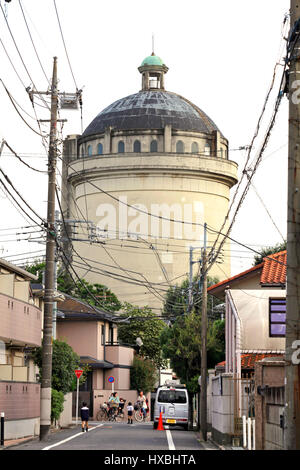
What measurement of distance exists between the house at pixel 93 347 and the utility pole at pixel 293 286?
47.4 meters

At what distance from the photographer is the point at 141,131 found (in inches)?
3824

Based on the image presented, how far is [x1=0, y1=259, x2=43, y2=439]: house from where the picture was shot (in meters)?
35.4

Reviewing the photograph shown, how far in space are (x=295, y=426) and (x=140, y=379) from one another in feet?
197

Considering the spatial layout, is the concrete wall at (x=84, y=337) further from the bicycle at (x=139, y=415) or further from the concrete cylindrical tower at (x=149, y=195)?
the concrete cylindrical tower at (x=149, y=195)

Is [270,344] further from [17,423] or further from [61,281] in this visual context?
[61,281]

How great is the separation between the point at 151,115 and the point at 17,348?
61.5 metres

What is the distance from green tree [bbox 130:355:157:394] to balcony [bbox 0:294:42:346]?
32.2 meters

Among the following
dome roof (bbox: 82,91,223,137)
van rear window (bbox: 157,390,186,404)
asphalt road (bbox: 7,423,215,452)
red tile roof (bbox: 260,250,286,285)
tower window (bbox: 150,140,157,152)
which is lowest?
asphalt road (bbox: 7,423,215,452)

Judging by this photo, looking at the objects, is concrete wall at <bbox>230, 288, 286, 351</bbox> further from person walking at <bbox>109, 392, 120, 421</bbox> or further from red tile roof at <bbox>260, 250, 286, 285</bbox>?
person walking at <bbox>109, 392, 120, 421</bbox>

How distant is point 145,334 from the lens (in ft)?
265

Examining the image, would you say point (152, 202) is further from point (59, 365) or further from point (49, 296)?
point (49, 296)

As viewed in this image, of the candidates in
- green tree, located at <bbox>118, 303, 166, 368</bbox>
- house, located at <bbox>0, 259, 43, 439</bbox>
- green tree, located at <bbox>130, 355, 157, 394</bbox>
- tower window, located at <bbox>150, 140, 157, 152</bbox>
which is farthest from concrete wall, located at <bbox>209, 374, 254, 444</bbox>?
tower window, located at <bbox>150, 140, 157, 152</bbox>

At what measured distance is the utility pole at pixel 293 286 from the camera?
14.5 m

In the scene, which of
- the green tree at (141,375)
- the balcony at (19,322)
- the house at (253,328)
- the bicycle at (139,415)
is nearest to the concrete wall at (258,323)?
the house at (253,328)
